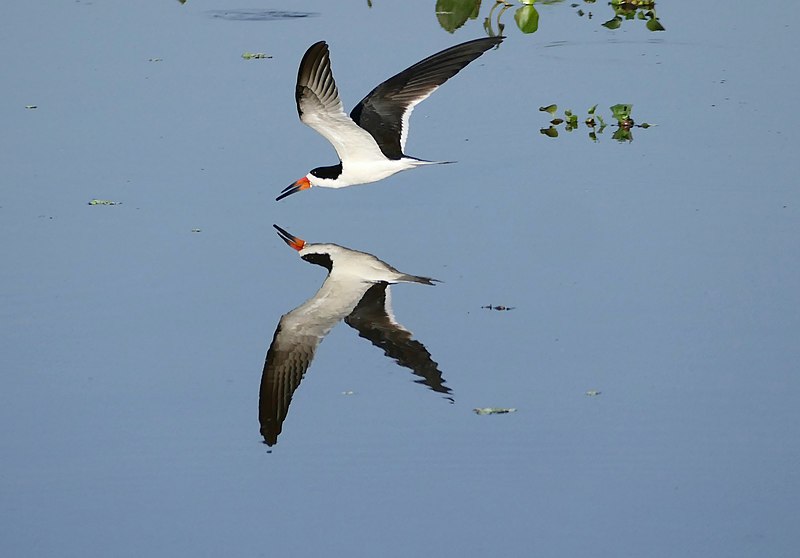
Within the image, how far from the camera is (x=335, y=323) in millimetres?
6352

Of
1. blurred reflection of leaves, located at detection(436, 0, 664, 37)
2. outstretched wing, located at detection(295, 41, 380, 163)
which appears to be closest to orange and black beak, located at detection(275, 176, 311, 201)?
outstretched wing, located at detection(295, 41, 380, 163)

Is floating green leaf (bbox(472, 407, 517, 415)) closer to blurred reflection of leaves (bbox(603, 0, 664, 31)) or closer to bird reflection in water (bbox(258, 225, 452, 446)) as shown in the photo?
bird reflection in water (bbox(258, 225, 452, 446))

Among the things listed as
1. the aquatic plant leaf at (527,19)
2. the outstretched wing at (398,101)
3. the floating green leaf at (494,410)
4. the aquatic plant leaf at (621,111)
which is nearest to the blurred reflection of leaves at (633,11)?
the aquatic plant leaf at (527,19)

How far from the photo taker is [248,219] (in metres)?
7.41

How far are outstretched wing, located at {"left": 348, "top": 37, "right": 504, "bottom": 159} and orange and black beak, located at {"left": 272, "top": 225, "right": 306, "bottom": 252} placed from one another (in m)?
0.82

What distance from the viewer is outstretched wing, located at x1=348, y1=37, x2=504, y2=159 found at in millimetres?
7828

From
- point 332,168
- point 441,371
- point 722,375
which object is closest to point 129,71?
point 332,168

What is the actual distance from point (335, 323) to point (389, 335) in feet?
1.09

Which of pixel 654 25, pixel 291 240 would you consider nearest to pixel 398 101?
pixel 291 240

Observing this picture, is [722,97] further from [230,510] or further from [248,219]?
[230,510]

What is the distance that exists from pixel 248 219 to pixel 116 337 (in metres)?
1.47

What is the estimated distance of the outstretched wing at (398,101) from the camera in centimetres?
783

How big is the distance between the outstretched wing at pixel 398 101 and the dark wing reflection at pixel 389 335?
1358 mm

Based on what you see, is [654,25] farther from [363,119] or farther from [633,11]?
[363,119]
